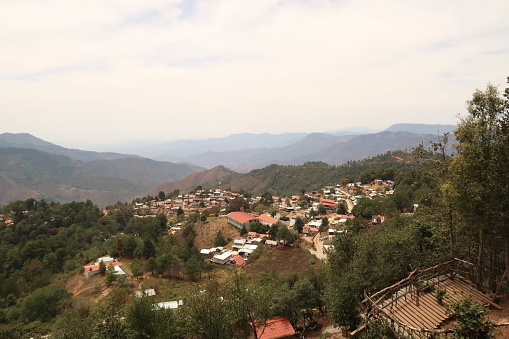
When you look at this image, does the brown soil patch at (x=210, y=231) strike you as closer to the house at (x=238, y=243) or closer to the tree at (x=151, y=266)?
the house at (x=238, y=243)

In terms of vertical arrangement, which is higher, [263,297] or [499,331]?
[499,331]

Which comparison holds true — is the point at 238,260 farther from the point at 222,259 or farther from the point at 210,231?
the point at 210,231

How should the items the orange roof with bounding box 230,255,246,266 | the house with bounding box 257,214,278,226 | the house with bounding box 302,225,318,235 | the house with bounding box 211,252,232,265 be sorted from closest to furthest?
1. the orange roof with bounding box 230,255,246,266
2. the house with bounding box 211,252,232,265
3. the house with bounding box 302,225,318,235
4. the house with bounding box 257,214,278,226

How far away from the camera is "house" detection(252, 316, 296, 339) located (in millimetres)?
16234

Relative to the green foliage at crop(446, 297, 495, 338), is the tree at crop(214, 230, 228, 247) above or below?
below

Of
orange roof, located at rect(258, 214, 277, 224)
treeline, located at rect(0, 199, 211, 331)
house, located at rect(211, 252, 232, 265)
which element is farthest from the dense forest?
orange roof, located at rect(258, 214, 277, 224)

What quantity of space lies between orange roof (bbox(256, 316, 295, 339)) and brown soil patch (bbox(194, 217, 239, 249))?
108 ft

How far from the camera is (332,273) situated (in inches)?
587

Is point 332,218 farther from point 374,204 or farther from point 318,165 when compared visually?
point 318,165

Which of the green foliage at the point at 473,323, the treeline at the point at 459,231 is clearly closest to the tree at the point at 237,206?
the treeline at the point at 459,231

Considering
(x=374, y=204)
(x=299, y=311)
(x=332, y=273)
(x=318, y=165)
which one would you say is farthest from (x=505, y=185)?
(x=318, y=165)

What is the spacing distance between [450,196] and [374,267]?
4397 mm

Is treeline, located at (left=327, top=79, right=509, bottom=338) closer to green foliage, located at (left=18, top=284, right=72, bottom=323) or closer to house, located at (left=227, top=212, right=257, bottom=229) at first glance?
green foliage, located at (left=18, top=284, right=72, bottom=323)

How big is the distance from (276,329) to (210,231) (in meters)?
37.3
